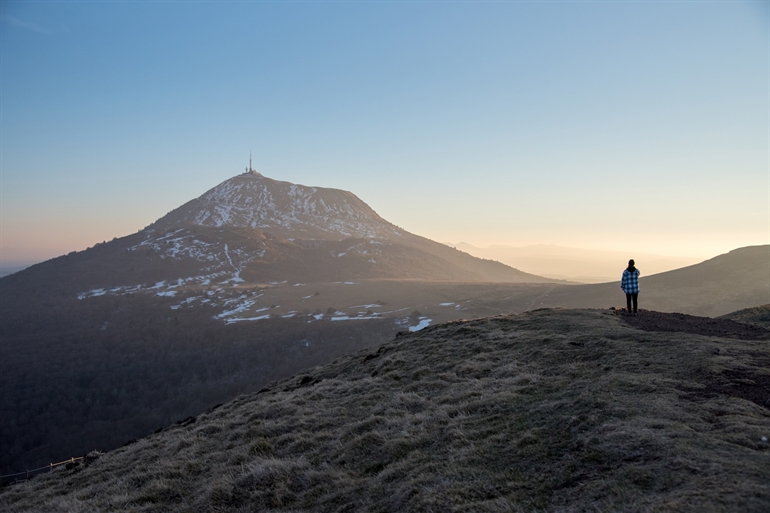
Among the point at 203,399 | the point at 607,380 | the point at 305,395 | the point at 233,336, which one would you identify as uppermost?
the point at 607,380

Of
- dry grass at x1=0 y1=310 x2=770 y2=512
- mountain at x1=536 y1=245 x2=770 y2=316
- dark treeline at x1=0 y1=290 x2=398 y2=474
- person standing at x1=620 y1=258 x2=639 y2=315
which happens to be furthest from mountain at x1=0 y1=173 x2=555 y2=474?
person standing at x1=620 y1=258 x2=639 y2=315

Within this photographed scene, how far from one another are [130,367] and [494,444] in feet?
331

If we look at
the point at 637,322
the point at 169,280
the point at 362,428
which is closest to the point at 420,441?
the point at 362,428

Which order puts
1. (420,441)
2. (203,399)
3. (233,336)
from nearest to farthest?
(420,441) < (203,399) < (233,336)

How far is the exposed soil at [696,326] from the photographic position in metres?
16.2

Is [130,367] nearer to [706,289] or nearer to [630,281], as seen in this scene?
[630,281]

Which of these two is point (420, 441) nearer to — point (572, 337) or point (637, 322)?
point (572, 337)

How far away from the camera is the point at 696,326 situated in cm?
1808

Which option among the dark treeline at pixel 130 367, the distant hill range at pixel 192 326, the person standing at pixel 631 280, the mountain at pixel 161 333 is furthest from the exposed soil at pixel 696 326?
the dark treeline at pixel 130 367

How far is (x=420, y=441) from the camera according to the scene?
995 centimetres

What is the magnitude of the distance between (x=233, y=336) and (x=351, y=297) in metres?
39.6

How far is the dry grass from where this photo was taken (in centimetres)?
632

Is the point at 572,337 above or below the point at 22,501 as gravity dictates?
above

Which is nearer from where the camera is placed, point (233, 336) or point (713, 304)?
point (713, 304)
